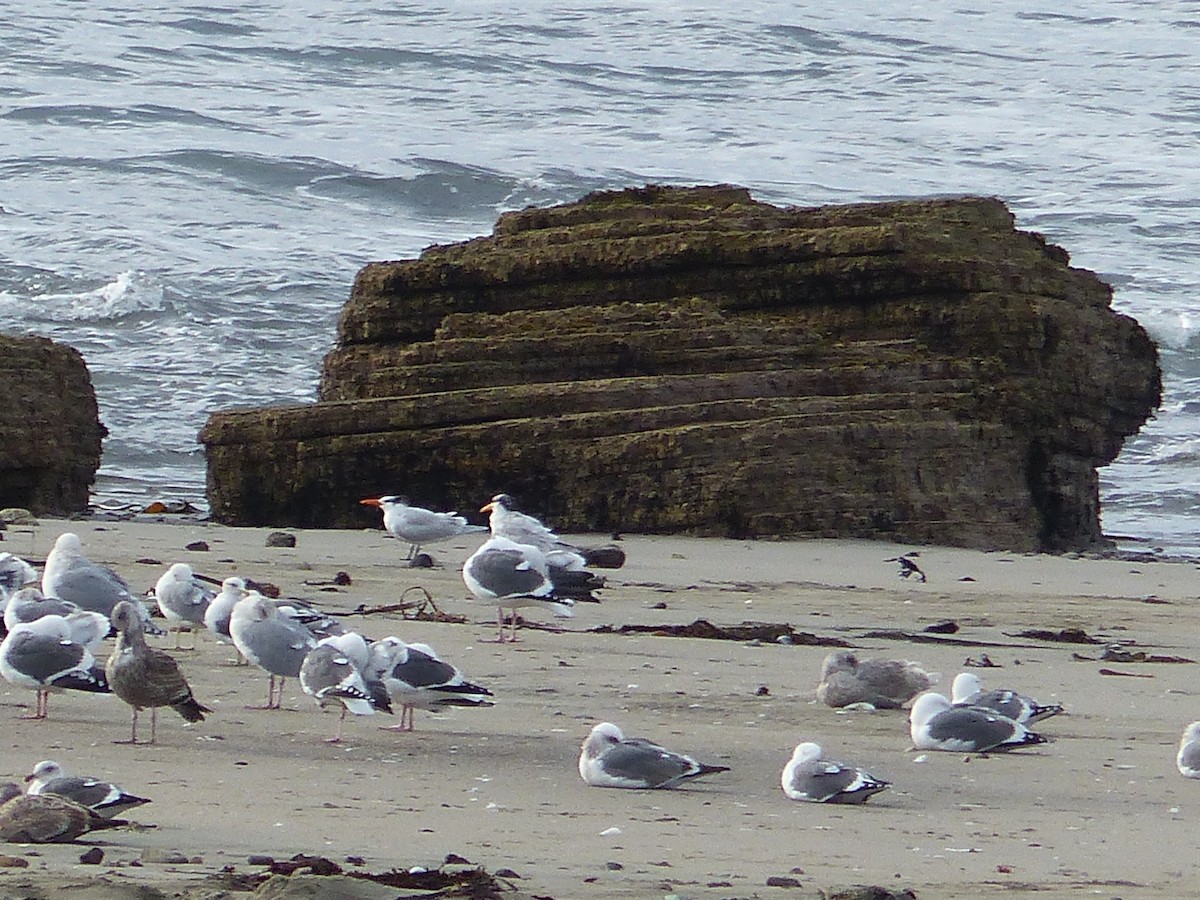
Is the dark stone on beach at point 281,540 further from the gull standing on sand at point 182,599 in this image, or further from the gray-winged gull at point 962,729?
the gray-winged gull at point 962,729

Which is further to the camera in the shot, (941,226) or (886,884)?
(941,226)

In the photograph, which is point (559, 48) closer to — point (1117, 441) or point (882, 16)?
point (882, 16)

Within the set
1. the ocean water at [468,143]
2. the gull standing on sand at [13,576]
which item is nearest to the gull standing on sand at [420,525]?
the gull standing on sand at [13,576]

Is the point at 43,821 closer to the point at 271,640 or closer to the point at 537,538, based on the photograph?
the point at 271,640

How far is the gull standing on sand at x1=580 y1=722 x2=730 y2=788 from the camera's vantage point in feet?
17.9

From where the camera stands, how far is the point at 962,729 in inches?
241

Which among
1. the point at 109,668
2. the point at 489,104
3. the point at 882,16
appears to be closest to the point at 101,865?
the point at 109,668

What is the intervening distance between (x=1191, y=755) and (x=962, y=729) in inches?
26.6

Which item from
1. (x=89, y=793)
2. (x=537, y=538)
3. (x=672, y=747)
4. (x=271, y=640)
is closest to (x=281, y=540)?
(x=537, y=538)

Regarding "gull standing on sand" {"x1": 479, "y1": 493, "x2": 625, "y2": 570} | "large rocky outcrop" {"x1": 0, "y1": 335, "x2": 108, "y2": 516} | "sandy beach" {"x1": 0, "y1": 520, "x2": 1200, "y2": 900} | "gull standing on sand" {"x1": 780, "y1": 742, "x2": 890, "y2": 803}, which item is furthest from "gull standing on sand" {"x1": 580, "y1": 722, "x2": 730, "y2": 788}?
"large rocky outcrop" {"x1": 0, "y1": 335, "x2": 108, "y2": 516}

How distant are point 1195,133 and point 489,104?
12.4 meters

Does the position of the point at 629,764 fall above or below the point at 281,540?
above

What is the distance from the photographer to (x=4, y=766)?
5.55 meters

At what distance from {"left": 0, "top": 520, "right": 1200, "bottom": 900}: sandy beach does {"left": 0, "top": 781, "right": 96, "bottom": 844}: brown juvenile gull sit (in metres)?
0.04
